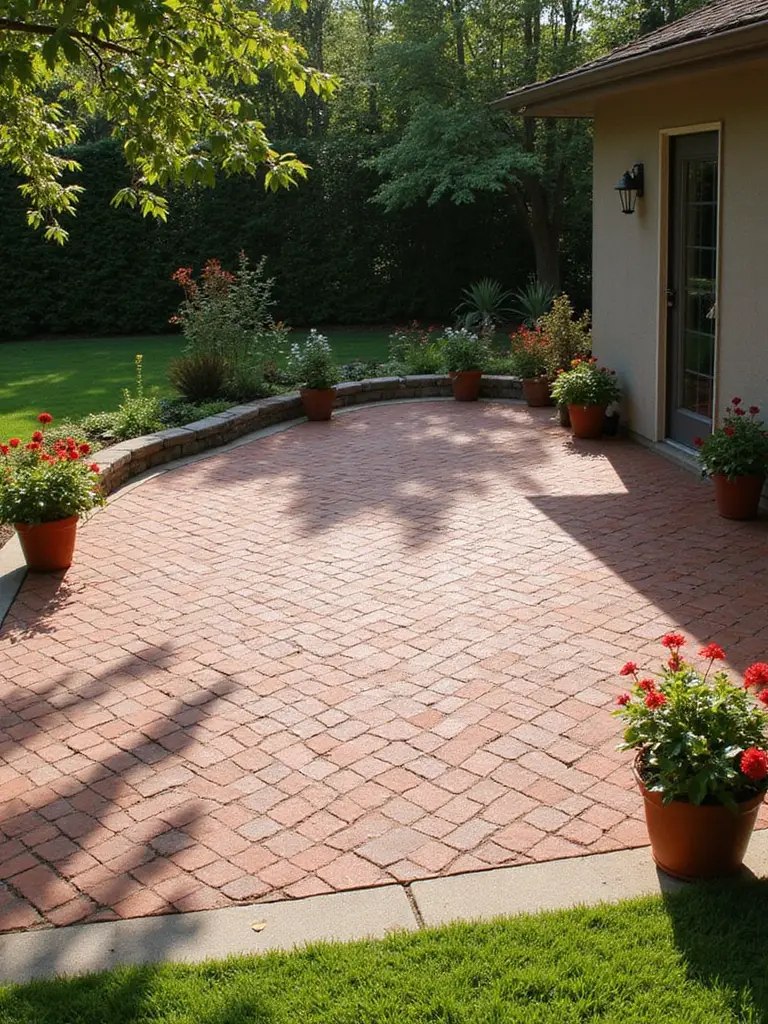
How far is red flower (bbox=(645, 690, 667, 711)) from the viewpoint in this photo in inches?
142

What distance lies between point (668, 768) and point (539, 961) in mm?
728

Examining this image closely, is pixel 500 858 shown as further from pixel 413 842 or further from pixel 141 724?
pixel 141 724

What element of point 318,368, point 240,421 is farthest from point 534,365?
point 240,421

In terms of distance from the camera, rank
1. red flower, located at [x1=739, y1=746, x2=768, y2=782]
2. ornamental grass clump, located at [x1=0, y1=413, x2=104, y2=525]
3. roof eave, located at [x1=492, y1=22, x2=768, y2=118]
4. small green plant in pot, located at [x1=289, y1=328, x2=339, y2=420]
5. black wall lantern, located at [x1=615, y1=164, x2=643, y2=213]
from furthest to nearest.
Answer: small green plant in pot, located at [x1=289, y1=328, x2=339, y2=420] → black wall lantern, located at [x1=615, y1=164, x2=643, y2=213] → ornamental grass clump, located at [x1=0, y1=413, x2=104, y2=525] → roof eave, located at [x1=492, y1=22, x2=768, y2=118] → red flower, located at [x1=739, y1=746, x2=768, y2=782]

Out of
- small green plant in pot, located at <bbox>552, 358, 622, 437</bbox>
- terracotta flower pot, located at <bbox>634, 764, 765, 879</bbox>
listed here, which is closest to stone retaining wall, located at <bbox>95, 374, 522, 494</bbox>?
small green plant in pot, located at <bbox>552, 358, 622, 437</bbox>

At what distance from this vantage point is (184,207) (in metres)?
20.2

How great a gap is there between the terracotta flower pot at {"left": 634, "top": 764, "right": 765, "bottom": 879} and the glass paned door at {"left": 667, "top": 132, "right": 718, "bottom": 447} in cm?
589

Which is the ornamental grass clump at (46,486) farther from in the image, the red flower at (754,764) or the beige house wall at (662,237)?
the red flower at (754,764)

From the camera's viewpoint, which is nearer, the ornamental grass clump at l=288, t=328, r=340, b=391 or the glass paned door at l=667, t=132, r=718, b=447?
the glass paned door at l=667, t=132, r=718, b=447

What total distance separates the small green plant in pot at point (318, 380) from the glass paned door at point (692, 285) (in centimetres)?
387

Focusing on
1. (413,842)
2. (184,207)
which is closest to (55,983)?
(413,842)

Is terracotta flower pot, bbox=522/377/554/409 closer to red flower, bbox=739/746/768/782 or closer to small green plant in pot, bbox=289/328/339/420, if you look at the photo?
small green plant in pot, bbox=289/328/339/420

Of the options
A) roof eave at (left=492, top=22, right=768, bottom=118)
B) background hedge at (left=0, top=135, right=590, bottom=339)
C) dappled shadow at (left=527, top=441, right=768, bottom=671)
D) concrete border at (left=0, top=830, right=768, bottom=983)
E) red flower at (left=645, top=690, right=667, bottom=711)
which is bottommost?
concrete border at (left=0, top=830, right=768, bottom=983)

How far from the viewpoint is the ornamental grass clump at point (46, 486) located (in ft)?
22.9
